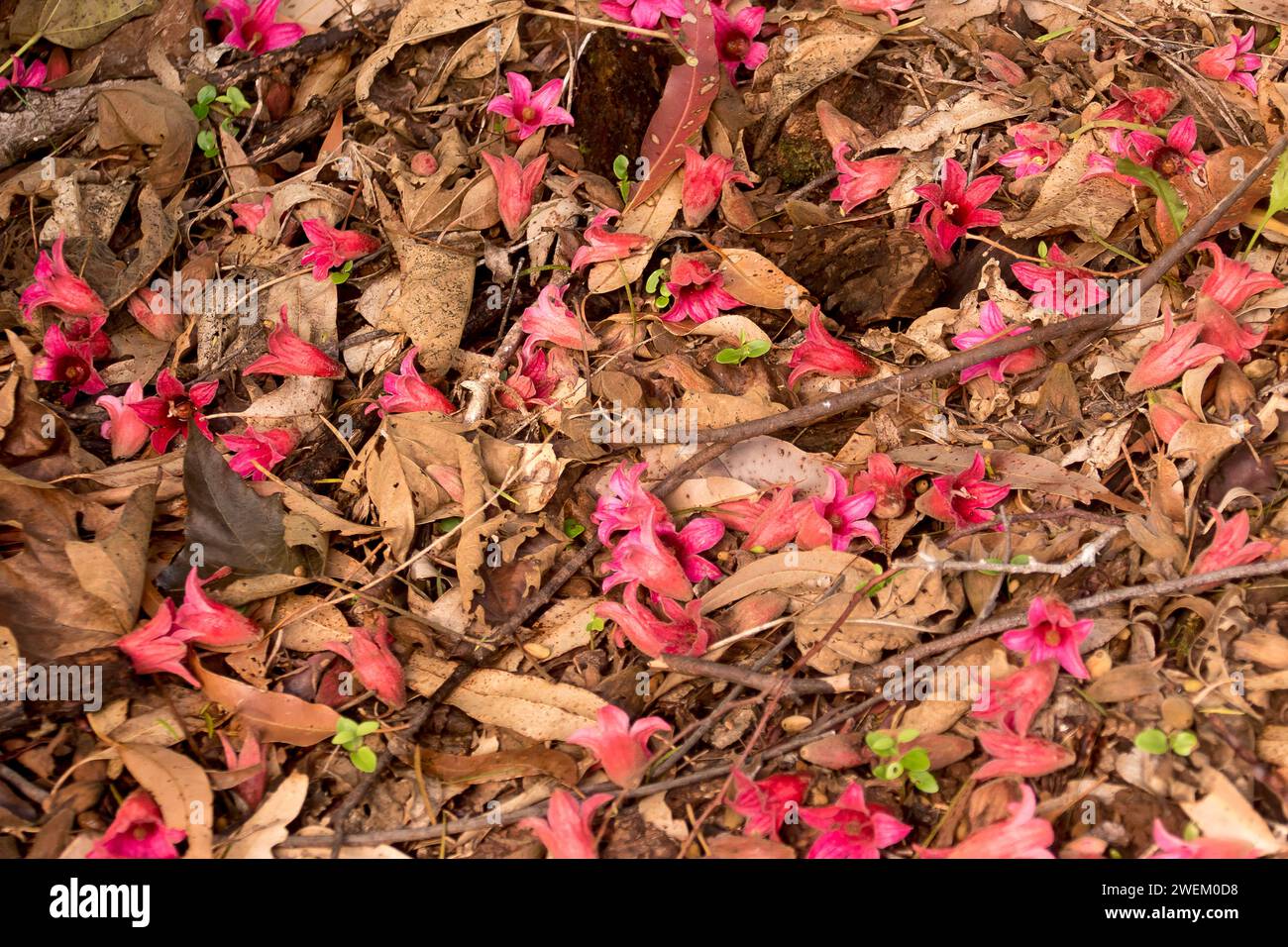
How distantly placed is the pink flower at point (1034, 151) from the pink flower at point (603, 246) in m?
0.92

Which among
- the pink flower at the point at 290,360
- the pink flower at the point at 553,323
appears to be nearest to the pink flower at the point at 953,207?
the pink flower at the point at 553,323

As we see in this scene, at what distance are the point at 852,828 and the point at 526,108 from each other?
6.26ft

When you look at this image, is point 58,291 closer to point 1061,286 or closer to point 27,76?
point 27,76

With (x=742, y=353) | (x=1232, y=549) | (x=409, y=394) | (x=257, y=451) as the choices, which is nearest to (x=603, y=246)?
(x=742, y=353)

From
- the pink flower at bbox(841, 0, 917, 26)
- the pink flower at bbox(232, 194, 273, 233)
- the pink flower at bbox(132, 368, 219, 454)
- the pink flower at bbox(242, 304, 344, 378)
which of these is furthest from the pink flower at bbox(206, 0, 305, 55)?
the pink flower at bbox(841, 0, 917, 26)

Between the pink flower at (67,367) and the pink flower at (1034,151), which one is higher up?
the pink flower at (1034,151)

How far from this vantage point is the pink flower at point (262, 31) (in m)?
2.94

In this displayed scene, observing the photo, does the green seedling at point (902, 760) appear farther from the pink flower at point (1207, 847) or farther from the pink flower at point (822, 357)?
the pink flower at point (822, 357)

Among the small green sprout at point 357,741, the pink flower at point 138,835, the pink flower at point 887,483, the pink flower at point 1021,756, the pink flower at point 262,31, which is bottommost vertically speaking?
the pink flower at point 138,835

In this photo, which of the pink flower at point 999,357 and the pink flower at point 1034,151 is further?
the pink flower at point 1034,151

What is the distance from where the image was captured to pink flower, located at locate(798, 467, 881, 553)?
7.16ft

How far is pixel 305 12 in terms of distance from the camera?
3023 millimetres

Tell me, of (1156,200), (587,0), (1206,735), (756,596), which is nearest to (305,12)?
(587,0)

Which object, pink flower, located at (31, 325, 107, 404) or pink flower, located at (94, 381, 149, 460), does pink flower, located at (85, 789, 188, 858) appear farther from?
pink flower, located at (31, 325, 107, 404)
